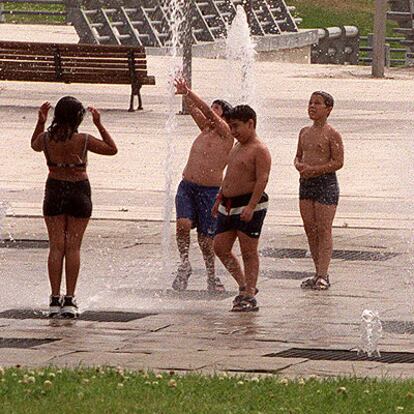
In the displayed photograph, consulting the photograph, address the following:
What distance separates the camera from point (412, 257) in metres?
13.7

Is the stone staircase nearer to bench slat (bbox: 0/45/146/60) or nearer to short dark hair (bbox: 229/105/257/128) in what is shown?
bench slat (bbox: 0/45/146/60)

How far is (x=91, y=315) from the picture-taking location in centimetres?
1100

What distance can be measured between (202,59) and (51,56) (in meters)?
11.9

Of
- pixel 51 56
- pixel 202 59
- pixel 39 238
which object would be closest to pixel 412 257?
pixel 39 238

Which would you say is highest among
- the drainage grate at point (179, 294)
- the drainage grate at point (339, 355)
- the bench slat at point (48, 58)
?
the drainage grate at point (339, 355)

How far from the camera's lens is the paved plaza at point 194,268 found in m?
9.58

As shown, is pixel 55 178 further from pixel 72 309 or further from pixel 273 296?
pixel 273 296

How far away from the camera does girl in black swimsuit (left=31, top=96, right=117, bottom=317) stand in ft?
36.3

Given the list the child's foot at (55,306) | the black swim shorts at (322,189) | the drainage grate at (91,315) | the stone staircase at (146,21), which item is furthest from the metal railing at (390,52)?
the child's foot at (55,306)

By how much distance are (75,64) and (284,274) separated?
610 inches

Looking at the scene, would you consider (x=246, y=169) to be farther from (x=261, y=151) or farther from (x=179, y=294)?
(x=179, y=294)

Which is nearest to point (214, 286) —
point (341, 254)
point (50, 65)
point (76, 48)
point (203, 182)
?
point (203, 182)

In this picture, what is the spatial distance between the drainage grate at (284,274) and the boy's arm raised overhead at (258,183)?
1506mm

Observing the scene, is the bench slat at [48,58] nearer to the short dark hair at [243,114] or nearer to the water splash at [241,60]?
the water splash at [241,60]
